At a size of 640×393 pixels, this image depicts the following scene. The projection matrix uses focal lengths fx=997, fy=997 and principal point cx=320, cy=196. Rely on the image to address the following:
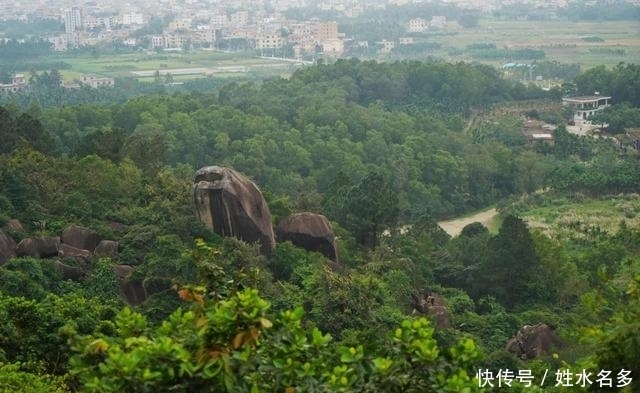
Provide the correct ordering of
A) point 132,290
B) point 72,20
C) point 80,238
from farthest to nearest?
point 72,20 → point 80,238 → point 132,290

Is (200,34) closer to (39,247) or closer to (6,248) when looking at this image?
(39,247)

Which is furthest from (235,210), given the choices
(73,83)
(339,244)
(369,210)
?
(73,83)

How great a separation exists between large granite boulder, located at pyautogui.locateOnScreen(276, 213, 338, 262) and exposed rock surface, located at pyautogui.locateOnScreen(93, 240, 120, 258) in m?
2.54

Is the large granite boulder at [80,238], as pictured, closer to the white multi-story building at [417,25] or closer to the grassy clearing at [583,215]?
the grassy clearing at [583,215]

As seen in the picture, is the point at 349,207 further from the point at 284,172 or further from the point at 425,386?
the point at 425,386

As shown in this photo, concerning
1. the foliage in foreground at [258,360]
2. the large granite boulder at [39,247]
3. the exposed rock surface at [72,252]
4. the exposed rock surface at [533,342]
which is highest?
the foliage in foreground at [258,360]

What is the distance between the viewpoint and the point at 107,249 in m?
14.0

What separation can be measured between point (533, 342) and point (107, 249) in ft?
19.6

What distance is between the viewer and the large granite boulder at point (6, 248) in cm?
1301

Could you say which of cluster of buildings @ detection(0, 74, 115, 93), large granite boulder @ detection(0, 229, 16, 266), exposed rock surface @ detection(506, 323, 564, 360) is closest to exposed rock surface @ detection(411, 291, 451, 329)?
exposed rock surface @ detection(506, 323, 564, 360)

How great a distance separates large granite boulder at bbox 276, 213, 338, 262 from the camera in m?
15.0

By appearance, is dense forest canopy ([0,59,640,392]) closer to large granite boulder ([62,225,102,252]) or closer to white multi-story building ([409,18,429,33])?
large granite boulder ([62,225,102,252])

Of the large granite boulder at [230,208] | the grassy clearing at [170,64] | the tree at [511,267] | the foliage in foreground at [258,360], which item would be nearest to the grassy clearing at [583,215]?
the tree at [511,267]

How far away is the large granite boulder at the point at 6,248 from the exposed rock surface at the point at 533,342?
6.67m
